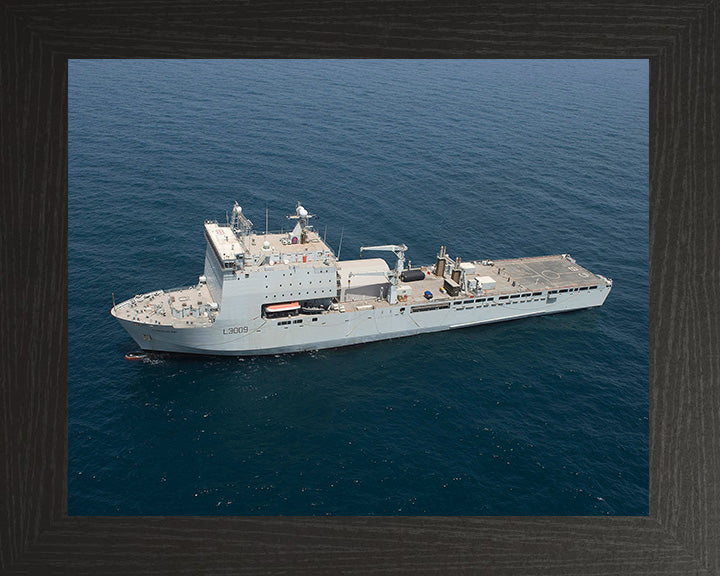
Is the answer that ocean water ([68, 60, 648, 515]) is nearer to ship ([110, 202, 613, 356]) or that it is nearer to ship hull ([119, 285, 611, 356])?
ship hull ([119, 285, 611, 356])

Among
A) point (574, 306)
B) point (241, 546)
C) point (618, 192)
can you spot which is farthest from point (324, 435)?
point (618, 192)

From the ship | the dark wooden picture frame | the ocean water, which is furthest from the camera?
the ship

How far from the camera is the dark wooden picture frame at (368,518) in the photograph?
5.35 meters

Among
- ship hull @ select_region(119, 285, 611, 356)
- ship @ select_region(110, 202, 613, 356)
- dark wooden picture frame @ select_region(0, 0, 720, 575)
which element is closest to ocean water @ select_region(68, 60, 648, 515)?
ship hull @ select_region(119, 285, 611, 356)

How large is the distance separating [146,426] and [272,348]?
Result: 1093 cm

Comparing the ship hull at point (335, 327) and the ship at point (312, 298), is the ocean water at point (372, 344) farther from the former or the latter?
the ship at point (312, 298)

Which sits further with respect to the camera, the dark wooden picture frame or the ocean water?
the ocean water

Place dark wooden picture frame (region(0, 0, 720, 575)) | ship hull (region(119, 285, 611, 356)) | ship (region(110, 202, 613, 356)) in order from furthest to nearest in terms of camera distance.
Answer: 1. ship (region(110, 202, 613, 356))
2. ship hull (region(119, 285, 611, 356))
3. dark wooden picture frame (region(0, 0, 720, 575))

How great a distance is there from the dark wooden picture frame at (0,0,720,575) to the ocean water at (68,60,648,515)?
2374 centimetres

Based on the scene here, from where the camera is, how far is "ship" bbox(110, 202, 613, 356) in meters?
41.9

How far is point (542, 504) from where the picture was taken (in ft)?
97.7

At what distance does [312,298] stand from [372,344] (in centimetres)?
550

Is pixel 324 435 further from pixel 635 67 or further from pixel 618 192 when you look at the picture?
pixel 635 67

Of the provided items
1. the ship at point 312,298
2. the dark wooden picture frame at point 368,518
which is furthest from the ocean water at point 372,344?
the dark wooden picture frame at point 368,518
